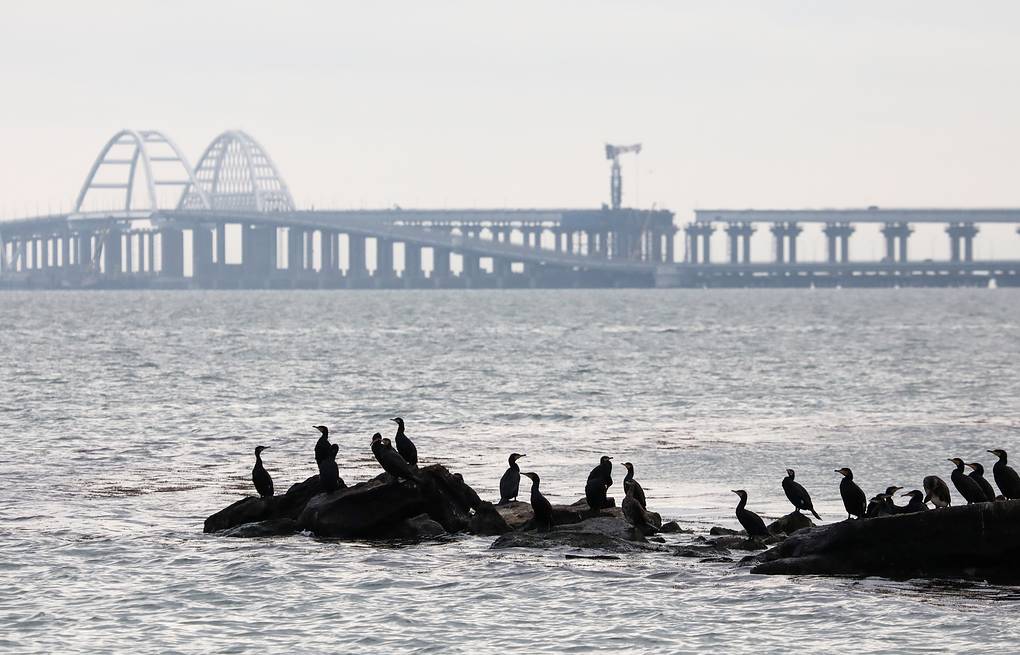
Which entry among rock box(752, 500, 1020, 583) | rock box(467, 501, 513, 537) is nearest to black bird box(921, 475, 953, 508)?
rock box(752, 500, 1020, 583)

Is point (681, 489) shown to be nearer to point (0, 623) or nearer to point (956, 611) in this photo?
point (956, 611)

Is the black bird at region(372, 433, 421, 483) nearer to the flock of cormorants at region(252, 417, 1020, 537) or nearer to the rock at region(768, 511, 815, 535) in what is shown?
the flock of cormorants at region(252, 417, 1020, 537)

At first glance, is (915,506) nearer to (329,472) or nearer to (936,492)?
(936,492)

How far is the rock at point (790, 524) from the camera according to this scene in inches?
833

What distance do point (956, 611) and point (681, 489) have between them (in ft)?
33.3

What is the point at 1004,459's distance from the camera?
71.1 ft

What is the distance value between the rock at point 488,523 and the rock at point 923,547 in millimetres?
4036

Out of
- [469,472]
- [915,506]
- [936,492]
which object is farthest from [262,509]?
[936,492]

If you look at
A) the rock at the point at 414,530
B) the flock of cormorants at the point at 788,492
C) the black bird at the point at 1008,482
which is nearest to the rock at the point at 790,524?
the flock of cormorants at the point at 788,492

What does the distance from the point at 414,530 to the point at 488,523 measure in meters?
0.92

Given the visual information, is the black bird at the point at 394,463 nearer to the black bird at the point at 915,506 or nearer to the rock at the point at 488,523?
the rock at the point at 488,523

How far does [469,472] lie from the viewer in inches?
1177

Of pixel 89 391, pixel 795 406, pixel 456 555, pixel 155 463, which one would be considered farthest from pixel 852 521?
pixel 89 391

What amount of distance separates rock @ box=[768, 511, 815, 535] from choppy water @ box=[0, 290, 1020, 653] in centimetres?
173
